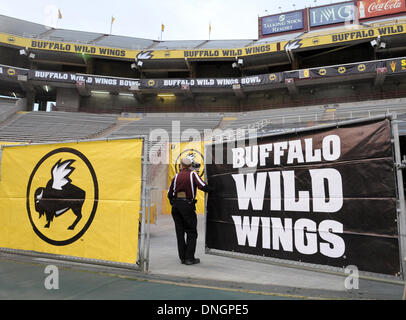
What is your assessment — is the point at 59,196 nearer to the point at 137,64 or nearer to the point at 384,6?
the point at 137,64

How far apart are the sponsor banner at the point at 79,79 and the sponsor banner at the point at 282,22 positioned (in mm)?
17312

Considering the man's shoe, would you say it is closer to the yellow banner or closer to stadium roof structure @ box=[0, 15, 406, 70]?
the yellow banner

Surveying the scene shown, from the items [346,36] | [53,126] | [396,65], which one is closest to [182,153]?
[53,126]

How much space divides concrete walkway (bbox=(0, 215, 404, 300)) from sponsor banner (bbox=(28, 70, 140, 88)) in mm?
24778

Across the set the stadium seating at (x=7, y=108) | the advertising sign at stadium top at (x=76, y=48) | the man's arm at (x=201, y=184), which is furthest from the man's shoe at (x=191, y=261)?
the advertising sign at stadium top at (x=76, y=48)

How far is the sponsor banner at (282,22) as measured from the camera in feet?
99.9

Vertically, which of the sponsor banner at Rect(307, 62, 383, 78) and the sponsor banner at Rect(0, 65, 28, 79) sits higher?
the sponsor banner at Rect(0, 65, 28, 79)

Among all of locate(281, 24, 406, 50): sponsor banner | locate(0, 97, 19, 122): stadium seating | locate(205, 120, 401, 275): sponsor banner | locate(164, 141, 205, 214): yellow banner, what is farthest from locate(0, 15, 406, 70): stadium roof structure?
locate(205, 120, 401, 275): sponsor banner

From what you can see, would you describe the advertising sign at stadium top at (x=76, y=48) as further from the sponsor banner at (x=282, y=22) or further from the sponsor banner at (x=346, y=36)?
the sponsor banner at (x=282, y=22)

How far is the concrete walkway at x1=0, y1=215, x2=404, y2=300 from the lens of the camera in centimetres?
261

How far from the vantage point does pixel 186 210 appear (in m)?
3.92

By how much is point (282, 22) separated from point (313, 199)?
33694 millimetres

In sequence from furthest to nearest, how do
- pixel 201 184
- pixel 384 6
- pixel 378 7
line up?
pixel 378 7
pixel 384 6
pixel 201 184
